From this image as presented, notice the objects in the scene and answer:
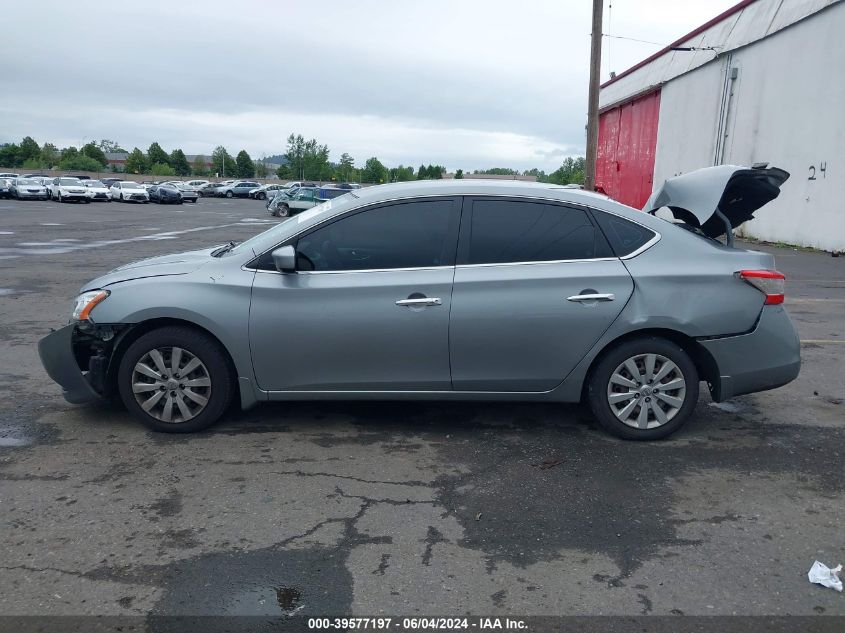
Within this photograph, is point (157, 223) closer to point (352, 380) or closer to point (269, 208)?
point (269, 208)

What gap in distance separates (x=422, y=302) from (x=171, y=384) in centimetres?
176

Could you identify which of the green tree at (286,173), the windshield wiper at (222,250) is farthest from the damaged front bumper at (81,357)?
the green tree at (286,173)

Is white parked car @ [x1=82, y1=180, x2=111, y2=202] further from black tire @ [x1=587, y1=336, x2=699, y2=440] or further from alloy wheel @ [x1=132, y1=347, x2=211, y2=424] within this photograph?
black tire @ [x1=587, y1=336, x2=699, y2=440]

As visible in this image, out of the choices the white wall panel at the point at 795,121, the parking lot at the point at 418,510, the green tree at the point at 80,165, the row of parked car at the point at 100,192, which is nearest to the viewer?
the parking lot at the point at 418,510

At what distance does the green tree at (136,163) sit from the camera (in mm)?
138000

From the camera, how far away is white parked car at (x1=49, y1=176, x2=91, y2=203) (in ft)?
153

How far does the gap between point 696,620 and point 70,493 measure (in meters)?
3.25

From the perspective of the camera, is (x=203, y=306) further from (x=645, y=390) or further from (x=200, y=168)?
(x=200, y=168)

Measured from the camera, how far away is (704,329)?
481 centimetres

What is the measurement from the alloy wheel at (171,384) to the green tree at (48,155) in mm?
143273

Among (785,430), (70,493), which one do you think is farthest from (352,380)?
(785,430)

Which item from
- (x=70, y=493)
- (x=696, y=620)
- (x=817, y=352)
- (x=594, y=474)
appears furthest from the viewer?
(x=817, y=352)

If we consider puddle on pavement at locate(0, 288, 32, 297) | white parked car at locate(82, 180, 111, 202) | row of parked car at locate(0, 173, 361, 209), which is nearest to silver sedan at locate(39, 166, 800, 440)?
puddle on pavement at locate(0, 288, 32, 297)

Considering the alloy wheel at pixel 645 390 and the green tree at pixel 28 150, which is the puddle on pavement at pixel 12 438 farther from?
the green tree at pixel 28 150
